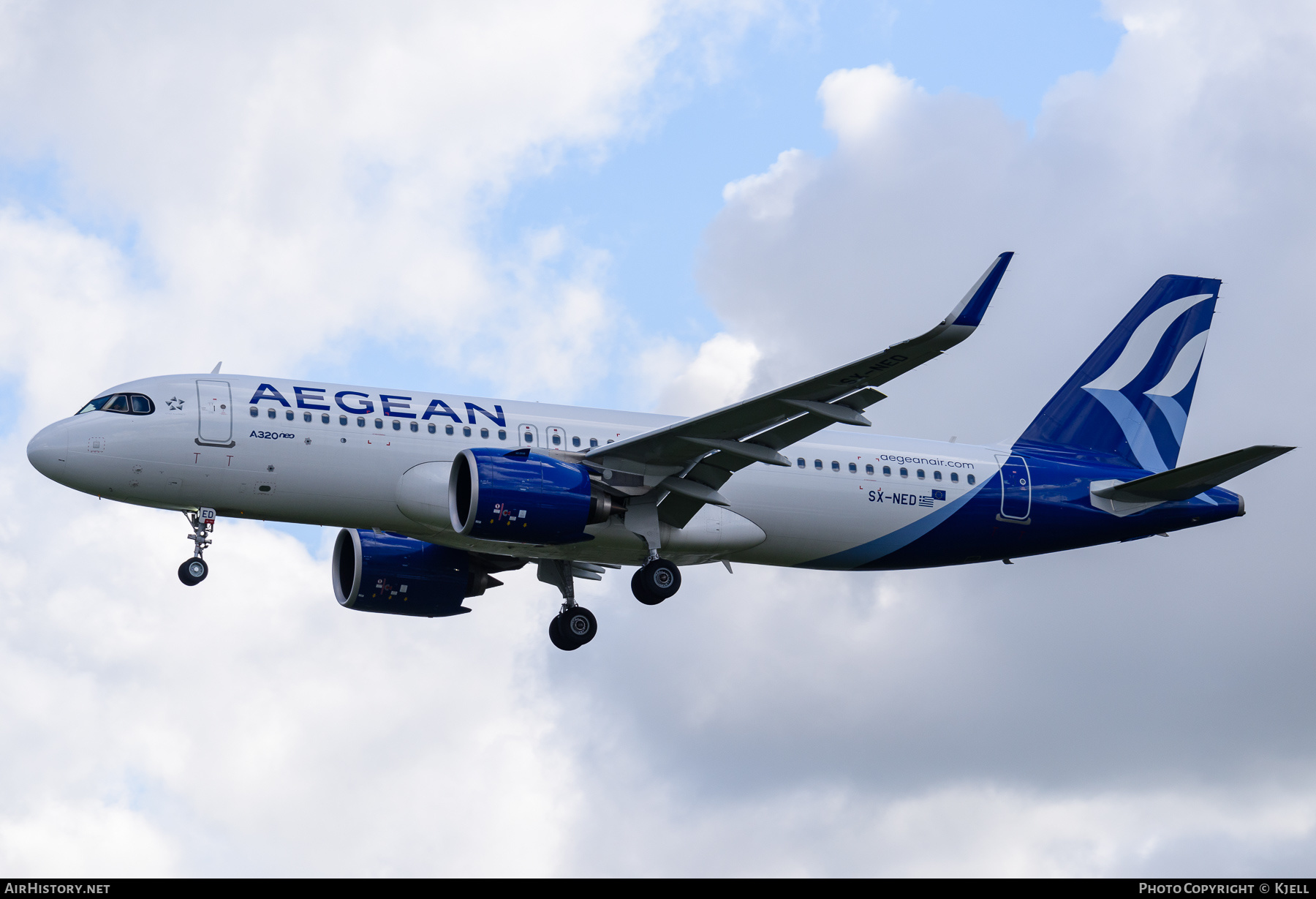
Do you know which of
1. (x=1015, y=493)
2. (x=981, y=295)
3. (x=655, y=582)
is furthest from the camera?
(x=1015, y=493)

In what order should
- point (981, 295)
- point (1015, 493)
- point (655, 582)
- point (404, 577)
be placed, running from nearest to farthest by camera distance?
point (981, 295)
point (655, 582)
point (1015, 493)
point (404, 577)

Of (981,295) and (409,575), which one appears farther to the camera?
(409,575)

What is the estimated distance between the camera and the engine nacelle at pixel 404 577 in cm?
3559

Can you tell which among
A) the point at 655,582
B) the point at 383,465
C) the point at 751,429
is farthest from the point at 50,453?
the point at 751,429

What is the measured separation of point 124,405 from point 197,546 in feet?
9.93

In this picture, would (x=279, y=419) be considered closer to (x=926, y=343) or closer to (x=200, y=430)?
(x=200, y=430)

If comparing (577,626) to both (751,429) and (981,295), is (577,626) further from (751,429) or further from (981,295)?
(981,295)

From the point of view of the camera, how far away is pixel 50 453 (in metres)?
29.4

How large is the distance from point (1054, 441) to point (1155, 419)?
2.96 m

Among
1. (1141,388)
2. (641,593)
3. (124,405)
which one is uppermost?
(1141,388)

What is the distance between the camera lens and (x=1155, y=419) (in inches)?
1489

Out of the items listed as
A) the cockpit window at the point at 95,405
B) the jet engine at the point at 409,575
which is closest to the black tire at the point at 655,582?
the jet engine at the point at 409,575

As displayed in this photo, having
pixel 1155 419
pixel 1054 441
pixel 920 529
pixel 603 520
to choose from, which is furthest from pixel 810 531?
pixel 1155 419

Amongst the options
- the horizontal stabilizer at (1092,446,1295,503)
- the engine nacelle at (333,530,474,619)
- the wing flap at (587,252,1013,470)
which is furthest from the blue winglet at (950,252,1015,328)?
the engine nacelle at (333,530,474,619)
